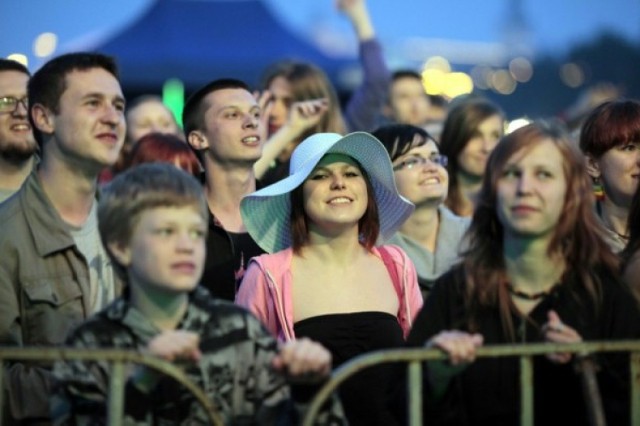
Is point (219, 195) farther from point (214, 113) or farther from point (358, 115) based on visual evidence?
point (358, 115)

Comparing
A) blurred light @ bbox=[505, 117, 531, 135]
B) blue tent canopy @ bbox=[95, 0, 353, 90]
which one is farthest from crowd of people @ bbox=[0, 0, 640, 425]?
blue tent canopy @ bbox=[95, 0, 353, 90]

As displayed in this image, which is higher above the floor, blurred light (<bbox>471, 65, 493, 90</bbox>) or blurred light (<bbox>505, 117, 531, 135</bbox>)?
blurred light (<bbox>471, 65, 493, 90</bbox>)

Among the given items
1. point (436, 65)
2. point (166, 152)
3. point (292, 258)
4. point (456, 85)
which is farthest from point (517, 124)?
point (436, 65)

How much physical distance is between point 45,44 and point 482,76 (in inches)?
3089

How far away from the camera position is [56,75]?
805 cm

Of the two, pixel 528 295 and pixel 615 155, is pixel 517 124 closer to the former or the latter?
pixel 615 155

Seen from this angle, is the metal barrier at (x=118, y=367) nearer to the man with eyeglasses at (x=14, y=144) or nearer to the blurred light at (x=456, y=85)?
the man with eyeglasses at (x=14, y=144)

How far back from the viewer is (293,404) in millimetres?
5789

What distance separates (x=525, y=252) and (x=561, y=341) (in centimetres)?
55

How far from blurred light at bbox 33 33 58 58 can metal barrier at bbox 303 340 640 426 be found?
10.9 metres

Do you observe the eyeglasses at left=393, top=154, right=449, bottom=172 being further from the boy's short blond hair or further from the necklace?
the boy's short blond hair

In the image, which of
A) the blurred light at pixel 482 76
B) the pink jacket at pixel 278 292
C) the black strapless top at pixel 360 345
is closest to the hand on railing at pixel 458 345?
the black strapless top at pixel 360 345

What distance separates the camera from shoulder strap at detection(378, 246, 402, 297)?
7.82 m

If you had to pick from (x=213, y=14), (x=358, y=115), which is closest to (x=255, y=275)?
(x=358, y=115)
